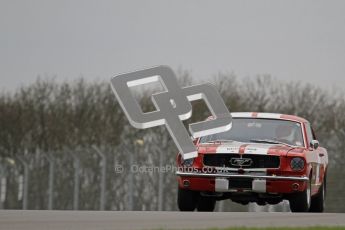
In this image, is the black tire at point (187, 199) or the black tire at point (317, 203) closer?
the black tire at point (187, 199)

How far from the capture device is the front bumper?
19.7 metres

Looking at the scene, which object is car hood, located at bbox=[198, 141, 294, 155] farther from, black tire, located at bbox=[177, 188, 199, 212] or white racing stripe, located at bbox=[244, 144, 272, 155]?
black tire, located at bbox=[177, 188, 199, 212]

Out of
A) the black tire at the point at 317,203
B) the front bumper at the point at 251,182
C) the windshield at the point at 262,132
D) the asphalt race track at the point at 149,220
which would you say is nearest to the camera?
the asphalt race track at the point at 149,220

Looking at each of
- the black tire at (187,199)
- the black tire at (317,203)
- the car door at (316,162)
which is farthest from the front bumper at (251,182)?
the black tire at (317,203)

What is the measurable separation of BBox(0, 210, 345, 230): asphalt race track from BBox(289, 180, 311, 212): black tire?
3.51 ft

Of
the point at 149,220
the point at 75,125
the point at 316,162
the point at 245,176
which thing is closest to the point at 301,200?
the point at 245,176

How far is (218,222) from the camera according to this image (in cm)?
1623

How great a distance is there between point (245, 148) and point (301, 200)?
3.95ft

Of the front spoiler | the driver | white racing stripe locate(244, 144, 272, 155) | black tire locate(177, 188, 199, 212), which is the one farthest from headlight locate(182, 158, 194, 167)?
the driver

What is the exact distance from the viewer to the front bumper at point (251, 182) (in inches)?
777

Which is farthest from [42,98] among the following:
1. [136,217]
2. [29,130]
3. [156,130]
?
[136,217]

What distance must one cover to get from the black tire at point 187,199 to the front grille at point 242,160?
0.61 m

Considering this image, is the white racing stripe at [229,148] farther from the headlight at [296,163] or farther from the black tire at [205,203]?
the black tire at [205,203]

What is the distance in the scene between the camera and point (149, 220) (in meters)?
16.2
